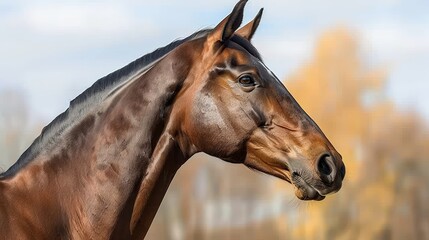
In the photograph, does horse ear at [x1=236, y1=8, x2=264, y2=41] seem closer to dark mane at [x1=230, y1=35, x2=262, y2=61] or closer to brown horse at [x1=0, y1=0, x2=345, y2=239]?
dark mane at [x1=230, y1=35, x2=262, y2=61]

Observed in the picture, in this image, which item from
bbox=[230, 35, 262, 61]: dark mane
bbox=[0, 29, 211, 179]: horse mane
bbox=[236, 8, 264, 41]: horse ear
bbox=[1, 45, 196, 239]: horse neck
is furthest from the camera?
bbox=[236, 8, 264, 41]: horse ear

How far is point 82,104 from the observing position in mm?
5594

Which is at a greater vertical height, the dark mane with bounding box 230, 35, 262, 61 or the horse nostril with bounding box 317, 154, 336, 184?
the dark mane with bounding box 230, 35, 262, 61

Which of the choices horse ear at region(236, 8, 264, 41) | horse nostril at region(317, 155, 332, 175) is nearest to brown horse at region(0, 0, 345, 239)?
horse nostril at region(317, 155, 332, 175)

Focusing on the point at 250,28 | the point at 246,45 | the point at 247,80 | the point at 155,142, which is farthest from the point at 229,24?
the point at 155,142

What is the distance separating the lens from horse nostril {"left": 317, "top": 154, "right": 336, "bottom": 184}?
525 centimetres

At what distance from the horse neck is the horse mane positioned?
0.07 meters

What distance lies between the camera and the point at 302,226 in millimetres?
32312

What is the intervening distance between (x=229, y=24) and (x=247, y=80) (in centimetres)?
44

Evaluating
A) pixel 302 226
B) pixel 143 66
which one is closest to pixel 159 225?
pixel 302 226

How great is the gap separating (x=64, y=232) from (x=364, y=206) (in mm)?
28621

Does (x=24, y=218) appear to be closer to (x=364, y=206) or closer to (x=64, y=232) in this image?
(x=64, y=232)

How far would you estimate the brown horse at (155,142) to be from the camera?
5.34 metres

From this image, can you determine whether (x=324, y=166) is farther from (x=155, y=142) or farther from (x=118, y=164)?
(x=118, y=164)
